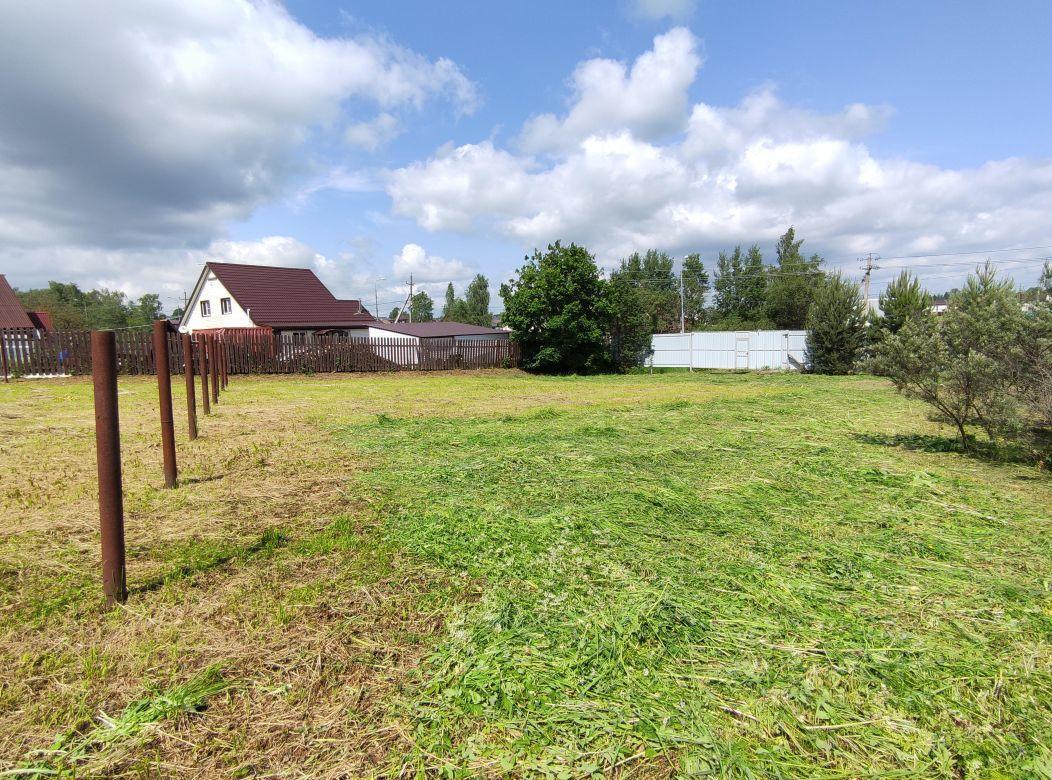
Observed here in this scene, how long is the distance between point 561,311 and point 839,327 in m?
12.0

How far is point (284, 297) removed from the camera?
30781mm

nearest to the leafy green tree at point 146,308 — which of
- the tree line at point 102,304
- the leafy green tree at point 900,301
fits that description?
the tree line at point 102,304

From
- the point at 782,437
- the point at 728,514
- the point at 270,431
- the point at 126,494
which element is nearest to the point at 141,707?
the point at 126,494

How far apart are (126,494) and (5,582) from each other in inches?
65.6

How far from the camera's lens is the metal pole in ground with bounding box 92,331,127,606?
2.63 meters

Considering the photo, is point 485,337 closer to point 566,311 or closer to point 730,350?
point 566,311

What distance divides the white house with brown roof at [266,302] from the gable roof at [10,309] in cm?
771

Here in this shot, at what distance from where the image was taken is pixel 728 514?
13.2ft

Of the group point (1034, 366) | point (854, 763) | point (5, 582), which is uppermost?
point (1034, 366)

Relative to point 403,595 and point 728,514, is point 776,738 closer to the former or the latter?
point 403,595

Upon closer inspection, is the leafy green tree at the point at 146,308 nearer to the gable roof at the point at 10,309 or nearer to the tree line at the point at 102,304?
the tree line at the point at 102,304

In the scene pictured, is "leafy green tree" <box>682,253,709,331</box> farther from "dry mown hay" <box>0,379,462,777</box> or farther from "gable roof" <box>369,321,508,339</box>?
"dry mown hay" <box>0,379,462,777</box>

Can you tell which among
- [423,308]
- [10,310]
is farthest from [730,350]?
[423,308]

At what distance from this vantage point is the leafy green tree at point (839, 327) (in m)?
24.0
